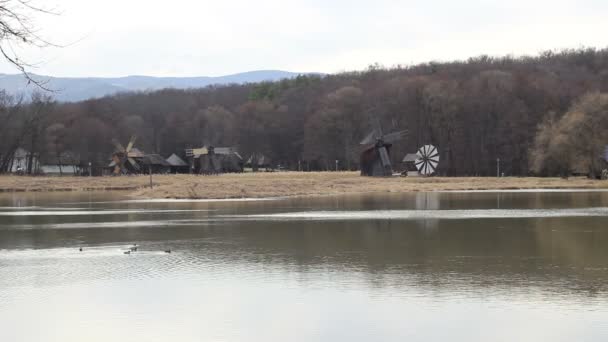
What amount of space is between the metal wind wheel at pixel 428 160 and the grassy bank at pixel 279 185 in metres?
9.85

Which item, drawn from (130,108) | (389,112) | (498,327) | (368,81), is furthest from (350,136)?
(498,327)

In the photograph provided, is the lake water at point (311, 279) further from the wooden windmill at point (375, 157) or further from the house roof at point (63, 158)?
the house roof at point (63, 158)

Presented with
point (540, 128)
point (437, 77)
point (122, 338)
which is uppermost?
point (437, 77)

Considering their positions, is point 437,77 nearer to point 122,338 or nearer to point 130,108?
point 130,108

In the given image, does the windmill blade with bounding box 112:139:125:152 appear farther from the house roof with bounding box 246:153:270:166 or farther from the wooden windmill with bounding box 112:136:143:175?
the house roof with bounding box 246:153:270:166

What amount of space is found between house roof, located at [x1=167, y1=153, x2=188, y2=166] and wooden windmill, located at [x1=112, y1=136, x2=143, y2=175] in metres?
10.7

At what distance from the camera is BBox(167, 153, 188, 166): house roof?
409 feet

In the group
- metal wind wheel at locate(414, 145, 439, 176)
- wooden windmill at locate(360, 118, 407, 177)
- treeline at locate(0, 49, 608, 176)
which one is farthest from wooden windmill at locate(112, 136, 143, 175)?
metal wind wheel at locate(414, 145, 439, 176)

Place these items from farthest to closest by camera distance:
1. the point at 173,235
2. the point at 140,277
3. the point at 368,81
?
the point at 368,81
the point at 173,235
the point at 140,277

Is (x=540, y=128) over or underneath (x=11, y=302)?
over

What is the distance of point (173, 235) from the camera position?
30688 millimetres

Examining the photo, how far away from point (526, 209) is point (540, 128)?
45914 millimetres

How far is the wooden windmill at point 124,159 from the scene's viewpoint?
365 ft

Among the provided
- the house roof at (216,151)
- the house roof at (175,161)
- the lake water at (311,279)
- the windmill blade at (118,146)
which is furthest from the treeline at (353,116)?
the lake water at (311,279)
